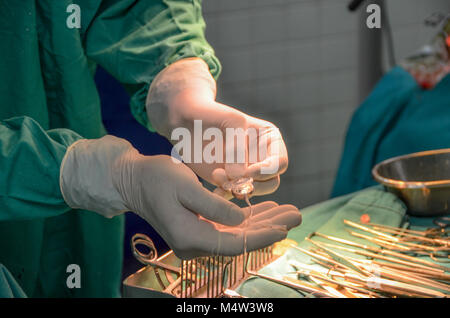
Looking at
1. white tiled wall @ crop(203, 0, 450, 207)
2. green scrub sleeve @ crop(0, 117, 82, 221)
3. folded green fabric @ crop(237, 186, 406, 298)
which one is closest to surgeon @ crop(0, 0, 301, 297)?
green scrub sleeve @ crop(0, 117, 82, 221)

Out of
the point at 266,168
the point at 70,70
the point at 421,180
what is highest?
the point at 70,70

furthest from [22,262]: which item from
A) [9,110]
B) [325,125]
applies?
[325,125]

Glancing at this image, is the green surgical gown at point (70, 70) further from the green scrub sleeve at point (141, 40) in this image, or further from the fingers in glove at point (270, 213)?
the fingers in glove at point (270, 213)

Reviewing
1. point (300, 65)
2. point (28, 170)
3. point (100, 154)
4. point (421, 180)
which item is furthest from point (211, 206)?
point (300, 65)

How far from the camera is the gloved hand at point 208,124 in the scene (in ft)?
4.38

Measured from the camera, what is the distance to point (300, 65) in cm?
386

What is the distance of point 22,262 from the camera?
1.68 metres

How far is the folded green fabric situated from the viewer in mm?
1341

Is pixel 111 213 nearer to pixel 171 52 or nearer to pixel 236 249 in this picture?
pixel 236 249

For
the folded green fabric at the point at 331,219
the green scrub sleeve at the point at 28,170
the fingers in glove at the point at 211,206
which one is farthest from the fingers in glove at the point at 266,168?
the green scrub sleeve at the point at 28,170

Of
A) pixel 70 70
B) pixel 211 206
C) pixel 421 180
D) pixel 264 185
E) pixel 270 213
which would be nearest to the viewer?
pixel 211 206

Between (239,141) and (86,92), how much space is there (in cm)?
64

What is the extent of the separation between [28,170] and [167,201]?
0.34 metres
